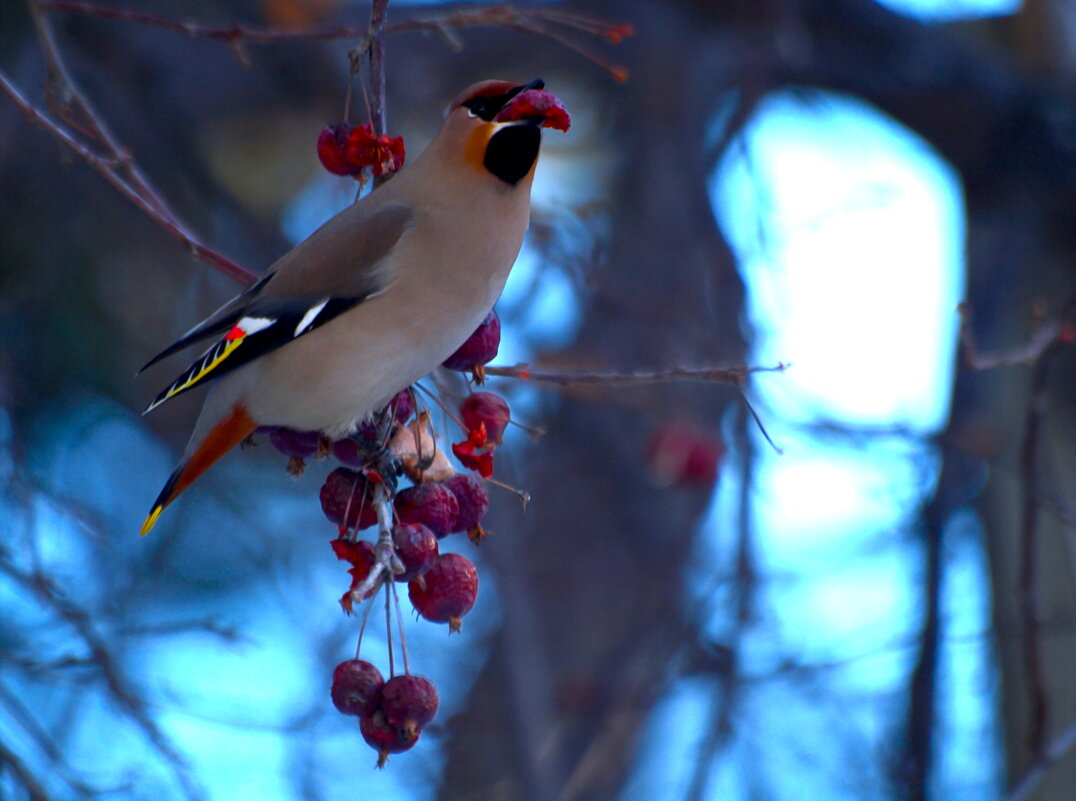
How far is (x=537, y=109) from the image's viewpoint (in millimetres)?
2084

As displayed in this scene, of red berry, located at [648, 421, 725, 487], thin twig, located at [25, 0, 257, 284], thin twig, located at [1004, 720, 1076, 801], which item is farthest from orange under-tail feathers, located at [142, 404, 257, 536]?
red berry, located at [648, 421, 725, 487]

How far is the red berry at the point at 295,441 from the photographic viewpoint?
227 centimetres

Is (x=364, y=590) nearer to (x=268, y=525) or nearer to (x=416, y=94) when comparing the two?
(x=416, y=94)

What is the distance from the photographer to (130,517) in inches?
219

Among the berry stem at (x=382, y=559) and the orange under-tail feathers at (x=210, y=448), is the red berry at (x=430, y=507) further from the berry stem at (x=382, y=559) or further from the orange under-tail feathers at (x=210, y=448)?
the orange under-tail feathers at (x=210, y=448)

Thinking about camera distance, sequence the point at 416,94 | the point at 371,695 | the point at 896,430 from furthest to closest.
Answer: the point at 416,94 < the point at 896,430 < the point at 371,695

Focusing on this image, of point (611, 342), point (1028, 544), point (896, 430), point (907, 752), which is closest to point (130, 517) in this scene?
point (611, 342)

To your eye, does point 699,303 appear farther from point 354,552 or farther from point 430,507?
point 354,552

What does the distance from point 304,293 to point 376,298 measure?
155 mm

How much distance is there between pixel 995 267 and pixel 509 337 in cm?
199

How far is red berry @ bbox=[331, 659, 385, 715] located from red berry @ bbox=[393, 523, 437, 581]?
15cm

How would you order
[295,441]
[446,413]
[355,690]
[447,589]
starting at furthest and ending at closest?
[295,441] < [446,413] < [447,589] < [355,690]

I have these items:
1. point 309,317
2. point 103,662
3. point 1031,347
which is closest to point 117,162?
point 309,317

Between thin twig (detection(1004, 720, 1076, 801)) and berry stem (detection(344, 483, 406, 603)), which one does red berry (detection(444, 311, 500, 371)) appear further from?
thin twig (detection(1004, 720, 1076, 801))
